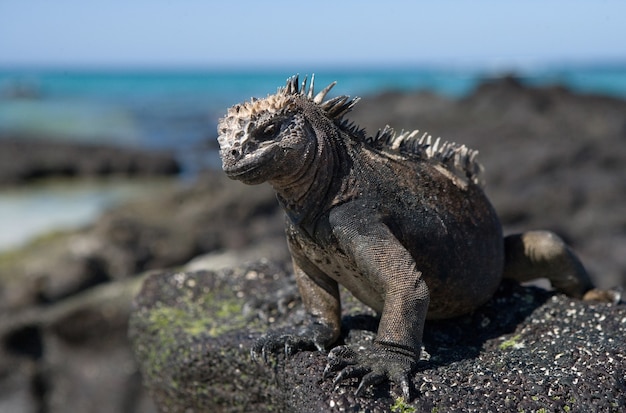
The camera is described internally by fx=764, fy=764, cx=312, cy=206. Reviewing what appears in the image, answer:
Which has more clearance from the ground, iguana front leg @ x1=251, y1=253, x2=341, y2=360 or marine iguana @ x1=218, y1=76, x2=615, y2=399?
marine iguana @ x1=218, y1=76, x2=615, y2=399

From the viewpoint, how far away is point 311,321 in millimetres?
3986

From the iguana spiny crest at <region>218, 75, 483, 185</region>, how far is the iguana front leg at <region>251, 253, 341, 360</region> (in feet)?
2.31

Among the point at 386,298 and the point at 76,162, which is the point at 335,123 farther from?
the point at 76,162

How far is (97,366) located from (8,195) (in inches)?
530

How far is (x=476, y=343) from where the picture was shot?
158 inches

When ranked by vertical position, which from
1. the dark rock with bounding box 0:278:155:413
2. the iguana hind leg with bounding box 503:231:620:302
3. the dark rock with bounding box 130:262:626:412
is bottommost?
the dark rock with bounding box 0:278:155:413

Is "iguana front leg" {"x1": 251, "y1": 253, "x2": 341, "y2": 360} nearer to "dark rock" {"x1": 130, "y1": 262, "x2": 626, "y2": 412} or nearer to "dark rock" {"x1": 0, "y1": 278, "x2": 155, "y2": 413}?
"dark rock" {"x1": 130, "y1": 262, "x2": 626, "y2": 412}

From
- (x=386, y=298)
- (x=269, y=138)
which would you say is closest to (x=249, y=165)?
(x=269, y=138)

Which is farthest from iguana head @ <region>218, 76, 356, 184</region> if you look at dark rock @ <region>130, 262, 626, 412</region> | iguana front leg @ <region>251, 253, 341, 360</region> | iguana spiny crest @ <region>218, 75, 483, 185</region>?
dark rock @ <region>130, 262, 626, 412</region>

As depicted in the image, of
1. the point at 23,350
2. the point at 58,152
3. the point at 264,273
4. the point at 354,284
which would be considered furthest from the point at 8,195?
the point at 354,284

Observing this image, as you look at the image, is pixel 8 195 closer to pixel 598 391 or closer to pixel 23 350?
pixel 23 350

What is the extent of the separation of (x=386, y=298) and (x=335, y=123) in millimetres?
890

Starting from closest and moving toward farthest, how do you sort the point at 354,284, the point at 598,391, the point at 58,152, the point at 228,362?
the point at 598,391, the point at 354,284, the point at 228,362, the point at 58,152

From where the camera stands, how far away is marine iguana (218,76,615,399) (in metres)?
3.39
